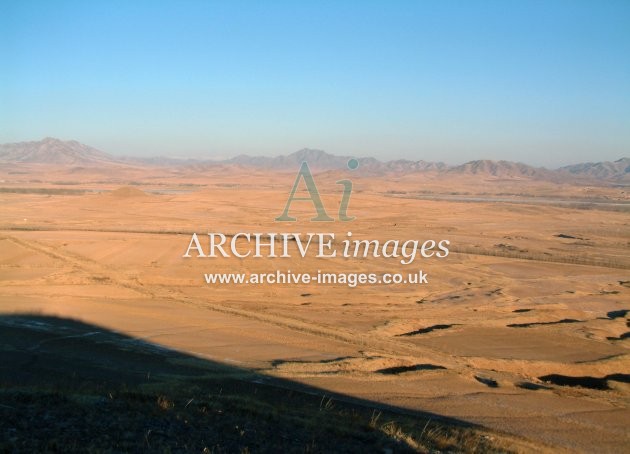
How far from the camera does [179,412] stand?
800 centimetres

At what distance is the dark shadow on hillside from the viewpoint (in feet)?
22.8

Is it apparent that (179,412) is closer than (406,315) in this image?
Yes

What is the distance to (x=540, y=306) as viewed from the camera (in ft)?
63.0

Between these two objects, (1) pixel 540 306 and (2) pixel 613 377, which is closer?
(2) pixel 613 377

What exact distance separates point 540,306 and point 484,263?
8.11 meters

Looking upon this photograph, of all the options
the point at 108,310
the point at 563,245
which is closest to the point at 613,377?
the point at 108,310

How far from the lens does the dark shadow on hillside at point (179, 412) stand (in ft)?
22.8

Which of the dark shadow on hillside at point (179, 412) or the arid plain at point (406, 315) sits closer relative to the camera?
the dark shadow on hillside at point (179, 412)

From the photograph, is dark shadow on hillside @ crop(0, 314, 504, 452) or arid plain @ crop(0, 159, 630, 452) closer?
dark shadow on hillside @ crop(0, 314, 504, 452)

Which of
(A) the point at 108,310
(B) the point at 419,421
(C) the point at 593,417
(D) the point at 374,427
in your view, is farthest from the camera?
(A) the point at 108,310

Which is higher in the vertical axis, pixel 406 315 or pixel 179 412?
pixel 179 412

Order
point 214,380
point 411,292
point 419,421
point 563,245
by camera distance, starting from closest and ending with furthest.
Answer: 1. point 419,421
2. point 214,380
3. point 411,292
4. point 563,245

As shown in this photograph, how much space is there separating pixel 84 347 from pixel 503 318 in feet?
38.5

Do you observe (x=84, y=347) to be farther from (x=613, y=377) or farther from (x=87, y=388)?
(x=613, y=377)
